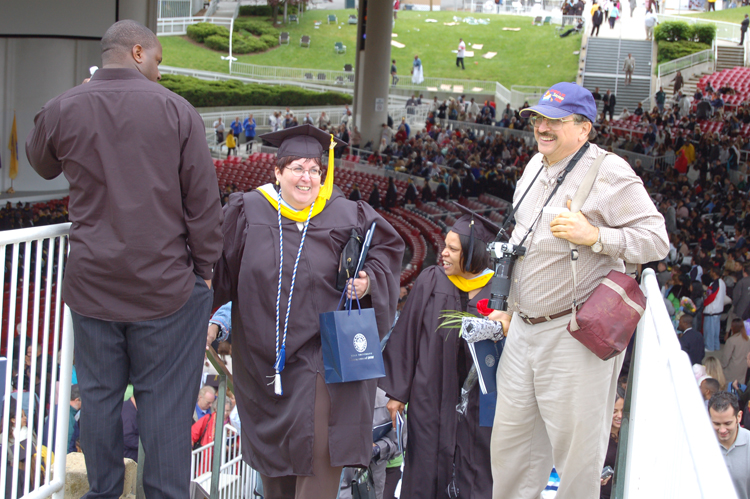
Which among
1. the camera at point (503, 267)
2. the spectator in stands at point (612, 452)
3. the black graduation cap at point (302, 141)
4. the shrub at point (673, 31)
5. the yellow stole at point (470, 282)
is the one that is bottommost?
the spectator in stands at point (612, 452)

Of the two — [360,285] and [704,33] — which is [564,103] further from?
[704,33]

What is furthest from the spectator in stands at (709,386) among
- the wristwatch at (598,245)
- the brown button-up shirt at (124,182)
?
the brown button-up shirt at (124,182)

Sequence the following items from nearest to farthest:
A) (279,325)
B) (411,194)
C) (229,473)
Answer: (279,325) < (229,473) < (411,194)

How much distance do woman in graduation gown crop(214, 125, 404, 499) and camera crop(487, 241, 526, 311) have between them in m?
0.54

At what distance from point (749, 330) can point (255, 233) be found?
7487 millimetres

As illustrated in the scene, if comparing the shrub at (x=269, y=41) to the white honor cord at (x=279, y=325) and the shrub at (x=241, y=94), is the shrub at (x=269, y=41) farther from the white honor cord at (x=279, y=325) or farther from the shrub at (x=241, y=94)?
the white honor cord at (x=279, y=325)

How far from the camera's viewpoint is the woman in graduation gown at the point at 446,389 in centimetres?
353

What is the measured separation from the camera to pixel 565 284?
2.75 m

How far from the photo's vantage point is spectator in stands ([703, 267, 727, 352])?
10352 millimetres

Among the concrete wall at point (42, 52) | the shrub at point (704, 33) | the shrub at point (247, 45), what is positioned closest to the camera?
the concrete wall at point (42, 52)

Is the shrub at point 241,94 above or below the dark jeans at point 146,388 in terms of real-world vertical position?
above

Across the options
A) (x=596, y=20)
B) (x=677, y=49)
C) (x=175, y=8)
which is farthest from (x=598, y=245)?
(x=175, y=8)

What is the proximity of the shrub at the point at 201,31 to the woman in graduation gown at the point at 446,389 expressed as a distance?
54816mm

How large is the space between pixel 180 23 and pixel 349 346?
5835 cm
